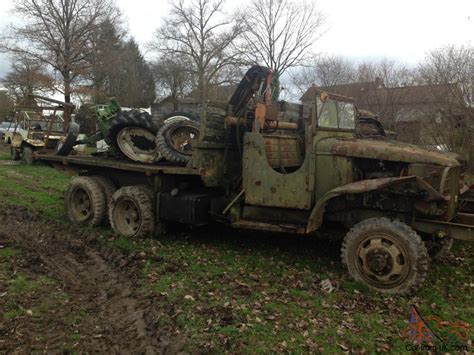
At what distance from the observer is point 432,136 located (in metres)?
14.1

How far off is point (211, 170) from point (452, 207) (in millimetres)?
3203

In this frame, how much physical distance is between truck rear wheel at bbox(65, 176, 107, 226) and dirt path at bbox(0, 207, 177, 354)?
17.3 inches

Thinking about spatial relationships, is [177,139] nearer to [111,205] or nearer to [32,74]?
[111,205]

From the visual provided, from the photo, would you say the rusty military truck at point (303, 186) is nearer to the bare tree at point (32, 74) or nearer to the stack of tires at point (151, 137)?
the stack of tires at point (151, 137)

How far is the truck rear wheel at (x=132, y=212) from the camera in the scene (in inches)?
276

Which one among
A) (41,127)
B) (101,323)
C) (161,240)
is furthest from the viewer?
(41,127)

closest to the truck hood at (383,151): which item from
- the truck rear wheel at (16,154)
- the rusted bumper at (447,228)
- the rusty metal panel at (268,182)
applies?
the rusty metal panel at (268,182)

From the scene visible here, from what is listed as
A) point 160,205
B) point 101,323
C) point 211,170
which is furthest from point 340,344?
point 160,205

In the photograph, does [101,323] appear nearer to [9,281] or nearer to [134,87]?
[9,281]

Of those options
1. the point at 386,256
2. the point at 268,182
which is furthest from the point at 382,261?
the point at 268,182

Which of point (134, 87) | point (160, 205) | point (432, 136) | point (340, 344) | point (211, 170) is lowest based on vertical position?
point (340, 344)

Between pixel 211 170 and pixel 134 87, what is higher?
pixel 134 87

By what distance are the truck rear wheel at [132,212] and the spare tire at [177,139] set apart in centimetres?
68

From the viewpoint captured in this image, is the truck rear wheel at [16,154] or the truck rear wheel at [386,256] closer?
the truck rear wheel at [386,256]
